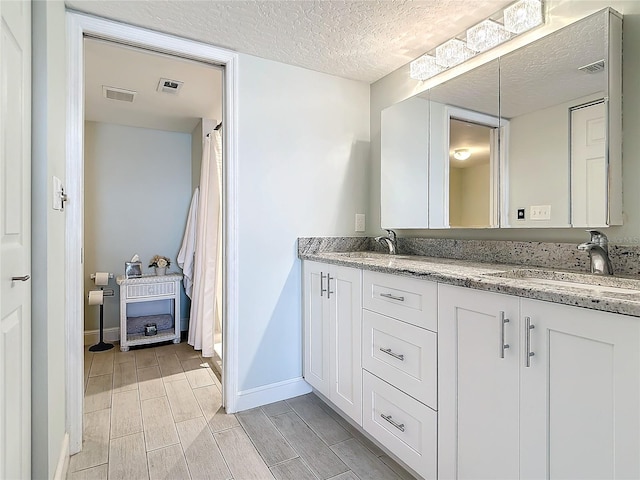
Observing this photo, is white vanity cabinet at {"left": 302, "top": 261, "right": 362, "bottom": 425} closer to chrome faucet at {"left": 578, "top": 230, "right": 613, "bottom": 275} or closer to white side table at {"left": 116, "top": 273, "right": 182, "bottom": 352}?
chrome faucet at {"left": 578, "top": 230, "right": 613, "bottom": 275}

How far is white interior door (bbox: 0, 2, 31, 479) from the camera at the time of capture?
95cm

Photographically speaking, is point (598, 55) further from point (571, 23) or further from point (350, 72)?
point (350, 72)

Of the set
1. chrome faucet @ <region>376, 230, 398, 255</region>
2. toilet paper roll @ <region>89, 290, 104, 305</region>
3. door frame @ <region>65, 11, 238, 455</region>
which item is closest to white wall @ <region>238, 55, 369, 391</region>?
chrome faucet @ <region>376, 230, 398, 255</region>

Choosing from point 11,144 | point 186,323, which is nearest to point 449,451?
point 11,144

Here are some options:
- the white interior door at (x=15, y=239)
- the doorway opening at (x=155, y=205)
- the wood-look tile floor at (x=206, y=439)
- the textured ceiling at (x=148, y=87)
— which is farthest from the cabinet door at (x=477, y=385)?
the doorway opening at (x=155, y=205)

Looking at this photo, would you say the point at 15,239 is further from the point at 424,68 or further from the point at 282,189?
the point at 424,68

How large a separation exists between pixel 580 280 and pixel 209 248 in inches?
105

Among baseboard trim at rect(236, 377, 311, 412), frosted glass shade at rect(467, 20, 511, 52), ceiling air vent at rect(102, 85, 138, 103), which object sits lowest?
baseboard trim at rect(236, 377, 311, 412)

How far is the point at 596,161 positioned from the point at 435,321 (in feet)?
2.81

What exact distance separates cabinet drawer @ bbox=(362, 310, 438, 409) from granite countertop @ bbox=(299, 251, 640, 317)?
0.74 ft

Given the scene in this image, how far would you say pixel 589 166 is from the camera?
1.41 m

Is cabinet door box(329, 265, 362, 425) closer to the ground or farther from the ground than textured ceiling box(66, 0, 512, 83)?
closer to the ground

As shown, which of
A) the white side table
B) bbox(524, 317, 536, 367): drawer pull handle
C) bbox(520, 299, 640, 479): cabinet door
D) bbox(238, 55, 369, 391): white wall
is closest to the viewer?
bbox(520, 299, 640, 479): cabinet door

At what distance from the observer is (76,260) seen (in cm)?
179
